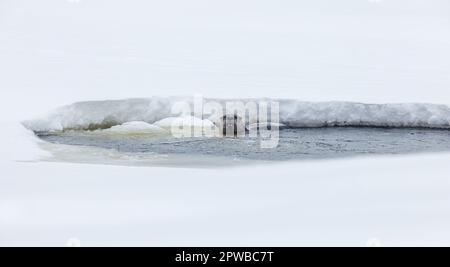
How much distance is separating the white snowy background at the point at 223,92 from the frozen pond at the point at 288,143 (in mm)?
36

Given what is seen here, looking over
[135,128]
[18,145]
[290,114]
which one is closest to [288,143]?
[290,114]

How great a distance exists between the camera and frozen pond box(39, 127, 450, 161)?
4.88ft

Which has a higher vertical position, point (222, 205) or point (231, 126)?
point (231, 126)

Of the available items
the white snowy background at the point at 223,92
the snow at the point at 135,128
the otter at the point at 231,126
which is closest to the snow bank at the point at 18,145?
the white snowy background at the point at 223,92

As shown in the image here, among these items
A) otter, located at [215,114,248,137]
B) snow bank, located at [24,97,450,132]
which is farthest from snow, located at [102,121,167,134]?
otter, located at [215,114,248,137]

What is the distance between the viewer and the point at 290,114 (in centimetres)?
153

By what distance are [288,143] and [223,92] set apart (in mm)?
221

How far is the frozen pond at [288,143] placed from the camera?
1.49 meters

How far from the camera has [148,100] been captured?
1.51 m

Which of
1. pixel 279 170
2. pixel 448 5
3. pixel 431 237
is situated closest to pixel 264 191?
pixel 279 170

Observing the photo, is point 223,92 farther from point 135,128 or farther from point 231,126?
point 135,128

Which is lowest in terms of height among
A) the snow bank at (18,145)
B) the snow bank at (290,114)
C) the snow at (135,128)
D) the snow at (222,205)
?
the snow at (222,205)

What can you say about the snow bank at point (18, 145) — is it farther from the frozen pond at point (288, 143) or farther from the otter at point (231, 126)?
the otter at point (231, 126)
